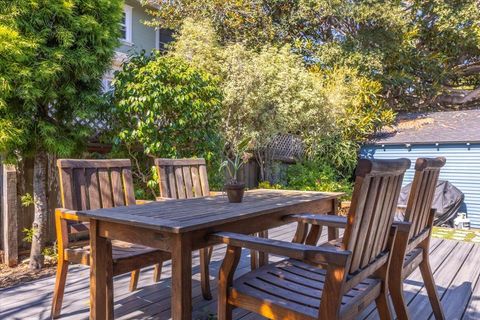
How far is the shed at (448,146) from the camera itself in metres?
7.86

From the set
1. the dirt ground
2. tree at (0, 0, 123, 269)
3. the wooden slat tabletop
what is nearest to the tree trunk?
tree at (0, 0, 123, 269)

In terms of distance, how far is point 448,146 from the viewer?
814 centimetres

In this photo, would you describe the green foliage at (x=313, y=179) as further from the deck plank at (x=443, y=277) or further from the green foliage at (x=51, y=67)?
the green foliage at (x=51, y=67)

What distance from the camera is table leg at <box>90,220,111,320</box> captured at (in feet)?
6.34

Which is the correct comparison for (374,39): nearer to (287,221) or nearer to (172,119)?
(172,119)

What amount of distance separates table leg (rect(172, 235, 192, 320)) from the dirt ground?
7.17 ft

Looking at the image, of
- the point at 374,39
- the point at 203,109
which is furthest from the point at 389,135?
the point at 203,109

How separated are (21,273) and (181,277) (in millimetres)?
2544

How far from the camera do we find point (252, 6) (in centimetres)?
945

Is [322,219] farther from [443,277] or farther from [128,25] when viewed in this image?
[128,25]

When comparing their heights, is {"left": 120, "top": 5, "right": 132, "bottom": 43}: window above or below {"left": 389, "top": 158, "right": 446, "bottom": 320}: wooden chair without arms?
above

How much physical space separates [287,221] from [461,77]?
13.1 metres

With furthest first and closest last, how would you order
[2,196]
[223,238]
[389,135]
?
1. [389,135]
2. [2,196]
3. [223,238]

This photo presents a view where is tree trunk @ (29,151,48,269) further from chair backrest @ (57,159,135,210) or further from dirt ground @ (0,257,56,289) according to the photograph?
chair backrest @ (57,159,135,210)
